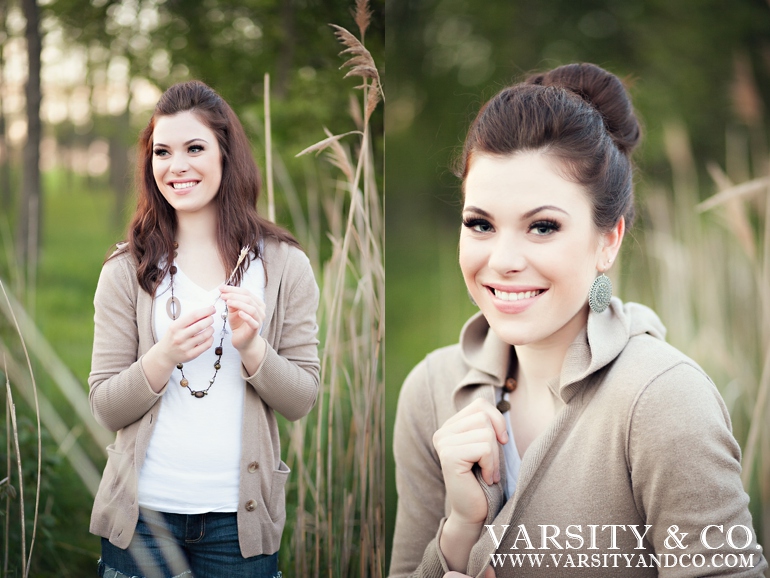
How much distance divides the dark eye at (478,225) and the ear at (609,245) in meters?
0.26

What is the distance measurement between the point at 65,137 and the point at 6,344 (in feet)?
2.00

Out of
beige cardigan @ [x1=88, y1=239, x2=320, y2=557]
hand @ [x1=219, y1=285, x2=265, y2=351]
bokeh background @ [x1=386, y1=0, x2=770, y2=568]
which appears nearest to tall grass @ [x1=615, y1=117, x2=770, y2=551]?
bokeh background @ [x1=386, y1=0, x2=770, y2=568]

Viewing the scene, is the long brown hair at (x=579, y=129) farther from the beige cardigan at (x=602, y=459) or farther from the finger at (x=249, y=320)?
the finger at (x=249, y=320)

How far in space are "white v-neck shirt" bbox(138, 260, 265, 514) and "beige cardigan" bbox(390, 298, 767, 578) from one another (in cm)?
51

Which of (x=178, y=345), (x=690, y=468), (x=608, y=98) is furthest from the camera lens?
(x=608, y=98)

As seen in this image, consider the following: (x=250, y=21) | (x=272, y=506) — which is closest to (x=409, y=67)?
(x=250, y=21)

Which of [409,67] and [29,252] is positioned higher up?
[409,67]

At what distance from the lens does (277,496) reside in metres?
1.89

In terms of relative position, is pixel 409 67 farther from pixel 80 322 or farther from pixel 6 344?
pixel 6 344

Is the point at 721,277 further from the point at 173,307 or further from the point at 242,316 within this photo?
the point at 173,307

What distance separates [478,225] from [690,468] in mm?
710

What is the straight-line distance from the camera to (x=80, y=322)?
208 centimetres

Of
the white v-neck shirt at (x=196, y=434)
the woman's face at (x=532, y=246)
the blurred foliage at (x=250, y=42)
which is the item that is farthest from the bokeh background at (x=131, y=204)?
the woman's face at (x=532, y=246)

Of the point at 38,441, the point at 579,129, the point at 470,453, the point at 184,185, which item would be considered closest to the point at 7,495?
the point at 38,441
